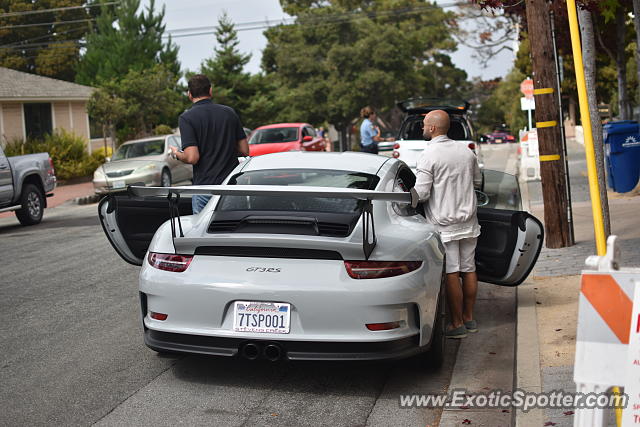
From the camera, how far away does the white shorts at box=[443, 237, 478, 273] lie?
271 inches

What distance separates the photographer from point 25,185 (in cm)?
1783

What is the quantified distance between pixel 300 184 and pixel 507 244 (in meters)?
1.77

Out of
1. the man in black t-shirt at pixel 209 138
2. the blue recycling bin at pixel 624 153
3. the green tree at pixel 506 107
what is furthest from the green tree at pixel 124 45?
the man in black t-shirt at pixel 209 138

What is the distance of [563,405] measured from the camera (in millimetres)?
5062

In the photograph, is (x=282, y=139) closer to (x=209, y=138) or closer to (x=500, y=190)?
(x=209, y=138)

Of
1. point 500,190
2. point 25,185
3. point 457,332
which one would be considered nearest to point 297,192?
point 457,332

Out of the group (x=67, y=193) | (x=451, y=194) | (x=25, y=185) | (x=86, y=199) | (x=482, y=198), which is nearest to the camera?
(x=451, y=194)

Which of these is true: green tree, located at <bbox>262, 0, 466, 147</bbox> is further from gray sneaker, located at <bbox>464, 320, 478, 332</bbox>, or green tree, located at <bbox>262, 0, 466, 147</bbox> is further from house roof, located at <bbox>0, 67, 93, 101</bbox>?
gray sneaker, located at <bbox>464, 320, 478, 332</bbox>

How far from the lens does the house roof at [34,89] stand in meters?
36.7

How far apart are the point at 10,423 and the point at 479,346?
353 cm

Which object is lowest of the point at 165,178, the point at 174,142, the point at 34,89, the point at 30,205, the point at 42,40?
the point at 30,205

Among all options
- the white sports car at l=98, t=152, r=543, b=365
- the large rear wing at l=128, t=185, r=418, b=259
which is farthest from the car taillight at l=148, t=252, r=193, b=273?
the large rear wing at l=128, t=185, r=418, b=259

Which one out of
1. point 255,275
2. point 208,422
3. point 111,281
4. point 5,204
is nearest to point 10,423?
point 208,422

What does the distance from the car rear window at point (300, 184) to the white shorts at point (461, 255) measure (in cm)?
83
